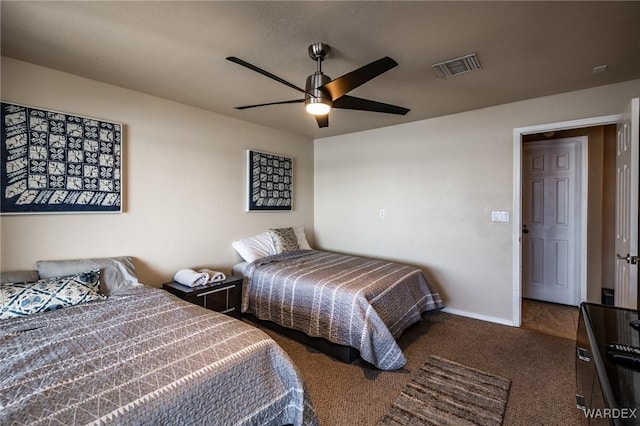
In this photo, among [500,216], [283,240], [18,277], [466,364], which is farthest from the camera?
[283,240]

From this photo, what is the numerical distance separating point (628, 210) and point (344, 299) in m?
2.18

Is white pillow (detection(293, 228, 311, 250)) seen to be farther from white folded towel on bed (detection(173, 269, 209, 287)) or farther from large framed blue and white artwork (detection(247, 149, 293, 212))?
white folded towel on bed (detection(173, 269, 209, 287))

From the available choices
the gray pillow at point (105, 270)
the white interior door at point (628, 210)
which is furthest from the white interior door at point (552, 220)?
the gray pillow at point (105, 270)

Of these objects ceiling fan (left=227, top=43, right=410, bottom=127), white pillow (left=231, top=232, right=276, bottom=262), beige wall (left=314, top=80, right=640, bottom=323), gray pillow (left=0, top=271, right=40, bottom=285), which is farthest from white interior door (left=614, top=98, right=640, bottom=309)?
gray pillow (left=0, top=271, right=40, bottom=285)

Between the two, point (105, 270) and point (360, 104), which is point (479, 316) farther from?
point (105, 270)

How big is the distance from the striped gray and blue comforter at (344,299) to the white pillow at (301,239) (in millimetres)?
653

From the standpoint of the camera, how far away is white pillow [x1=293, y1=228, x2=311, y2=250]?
165 inches

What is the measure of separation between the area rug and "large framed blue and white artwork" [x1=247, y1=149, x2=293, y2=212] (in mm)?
2680

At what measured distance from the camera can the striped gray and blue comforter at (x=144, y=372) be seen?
3.44ft

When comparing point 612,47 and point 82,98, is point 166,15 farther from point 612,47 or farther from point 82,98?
point 612,47

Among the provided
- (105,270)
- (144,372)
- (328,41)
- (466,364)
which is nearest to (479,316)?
(466,364)

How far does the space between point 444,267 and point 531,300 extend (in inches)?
65.4

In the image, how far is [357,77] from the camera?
1842mm

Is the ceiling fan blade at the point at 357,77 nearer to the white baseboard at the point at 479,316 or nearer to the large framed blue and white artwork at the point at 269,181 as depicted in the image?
the large framed blue and white artwork at the point at 269,181
